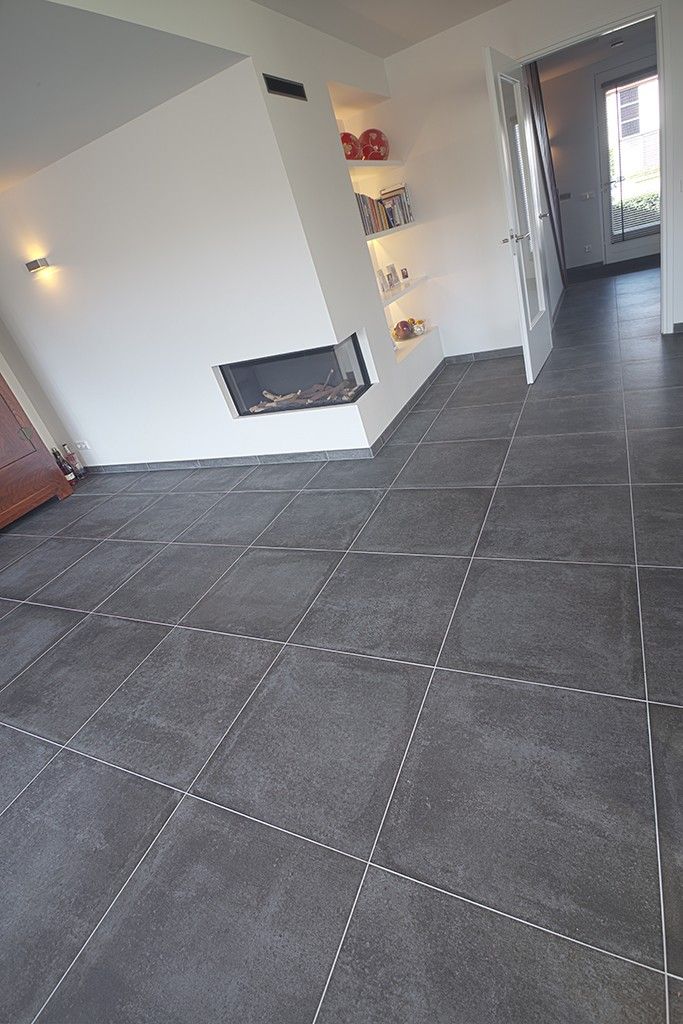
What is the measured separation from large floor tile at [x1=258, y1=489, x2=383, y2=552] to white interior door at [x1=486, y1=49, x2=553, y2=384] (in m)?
1.86

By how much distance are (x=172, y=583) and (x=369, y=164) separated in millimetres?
3369

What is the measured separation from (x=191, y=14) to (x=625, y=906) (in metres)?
3.44

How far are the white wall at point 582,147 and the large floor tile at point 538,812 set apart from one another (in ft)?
23.5

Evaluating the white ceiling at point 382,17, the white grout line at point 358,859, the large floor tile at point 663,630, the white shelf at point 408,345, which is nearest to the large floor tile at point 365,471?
the white shelf at point 408,345

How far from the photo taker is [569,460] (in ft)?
8.84

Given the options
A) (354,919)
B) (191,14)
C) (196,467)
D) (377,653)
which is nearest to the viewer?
(354,919)

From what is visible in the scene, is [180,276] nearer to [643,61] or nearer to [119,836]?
[119,836]

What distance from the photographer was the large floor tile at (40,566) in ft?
10.4

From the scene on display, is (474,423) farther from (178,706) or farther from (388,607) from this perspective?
(178,706)

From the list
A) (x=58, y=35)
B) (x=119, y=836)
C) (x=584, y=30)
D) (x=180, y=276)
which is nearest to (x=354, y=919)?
(x=119, y=836)

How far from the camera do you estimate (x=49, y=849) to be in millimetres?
1504

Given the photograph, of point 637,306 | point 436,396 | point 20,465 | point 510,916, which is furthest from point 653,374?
point 20,465

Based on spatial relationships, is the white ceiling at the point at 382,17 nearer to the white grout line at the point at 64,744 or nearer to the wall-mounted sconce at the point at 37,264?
the wall-mounted sconce at the point at 37,264

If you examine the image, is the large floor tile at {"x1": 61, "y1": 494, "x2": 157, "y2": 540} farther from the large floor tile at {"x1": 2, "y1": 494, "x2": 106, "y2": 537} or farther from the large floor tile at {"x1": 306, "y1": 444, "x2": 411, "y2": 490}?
the large floor tile at {"x1": 306, "y1": 444, "x2": 411, "y2": 490}
